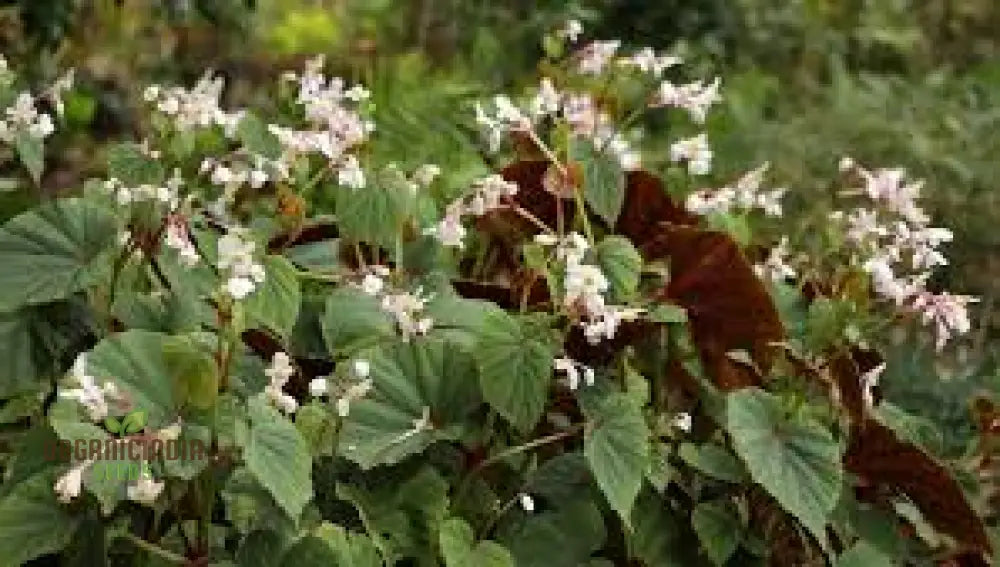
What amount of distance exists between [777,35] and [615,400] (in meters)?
3.64

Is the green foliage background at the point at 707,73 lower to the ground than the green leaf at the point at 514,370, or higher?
lower

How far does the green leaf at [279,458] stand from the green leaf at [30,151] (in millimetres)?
532

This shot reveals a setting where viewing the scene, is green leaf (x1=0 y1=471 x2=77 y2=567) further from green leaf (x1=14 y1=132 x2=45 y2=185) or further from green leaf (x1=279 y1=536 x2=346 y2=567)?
green leaf (x1=14 y1=132 x2=45 y2=185)

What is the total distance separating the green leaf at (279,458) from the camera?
1.68m

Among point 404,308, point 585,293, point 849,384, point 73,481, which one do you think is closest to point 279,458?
point 73,481

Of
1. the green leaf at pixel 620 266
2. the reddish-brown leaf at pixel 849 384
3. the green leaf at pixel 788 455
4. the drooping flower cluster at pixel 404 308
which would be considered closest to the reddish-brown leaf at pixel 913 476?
the reddish-brown leaf at pixel 849 384

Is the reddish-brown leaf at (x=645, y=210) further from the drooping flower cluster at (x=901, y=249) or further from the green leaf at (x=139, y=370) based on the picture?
the green leaf at (x=139, y=370)

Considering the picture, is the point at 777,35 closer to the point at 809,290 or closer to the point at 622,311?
the point at 809,290

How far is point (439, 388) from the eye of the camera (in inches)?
78.1

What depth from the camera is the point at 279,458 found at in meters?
1.70

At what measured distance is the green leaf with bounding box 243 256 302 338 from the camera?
1.88 m

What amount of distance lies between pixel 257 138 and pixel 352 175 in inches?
15.0

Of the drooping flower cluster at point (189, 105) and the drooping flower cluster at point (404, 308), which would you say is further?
the drooping flower cluster at point (189, 105)

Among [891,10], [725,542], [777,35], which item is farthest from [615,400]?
[891,10]
